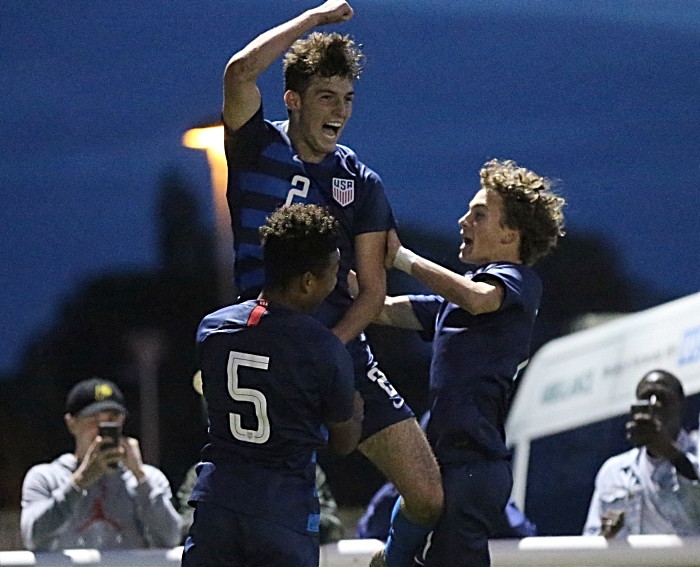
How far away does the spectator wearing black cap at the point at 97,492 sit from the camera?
4.29 m

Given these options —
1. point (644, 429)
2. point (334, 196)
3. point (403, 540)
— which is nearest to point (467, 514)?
point (403, 540)

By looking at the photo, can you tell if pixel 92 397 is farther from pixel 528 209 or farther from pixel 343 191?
pixel 528 209

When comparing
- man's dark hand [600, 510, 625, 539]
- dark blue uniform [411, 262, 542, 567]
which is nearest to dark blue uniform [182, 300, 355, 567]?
dark blue uniform [411, 262, 542, 567]

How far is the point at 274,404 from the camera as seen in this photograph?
3.16 m

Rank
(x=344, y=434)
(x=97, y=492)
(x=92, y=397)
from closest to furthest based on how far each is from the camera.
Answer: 1. (x=344, y=434)
2. (x=92, y=397)
3. (x=97, y=492)

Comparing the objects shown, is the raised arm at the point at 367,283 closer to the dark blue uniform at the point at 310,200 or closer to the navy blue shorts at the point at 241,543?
the dark blue uniform at the point at 310,200

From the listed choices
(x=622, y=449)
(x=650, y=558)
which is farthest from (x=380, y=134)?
(x=650, y=558)

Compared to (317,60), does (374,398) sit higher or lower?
lower

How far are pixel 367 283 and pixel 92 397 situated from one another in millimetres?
1073

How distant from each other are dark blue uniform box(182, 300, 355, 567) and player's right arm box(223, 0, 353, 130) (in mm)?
562

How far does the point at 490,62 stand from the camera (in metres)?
4.54

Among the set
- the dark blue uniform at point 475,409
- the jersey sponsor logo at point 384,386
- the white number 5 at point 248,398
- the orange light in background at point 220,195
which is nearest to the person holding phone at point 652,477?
the dark blue uniform at point 475,409

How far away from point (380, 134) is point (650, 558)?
5.21 ft

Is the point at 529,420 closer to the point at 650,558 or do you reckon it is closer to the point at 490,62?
the point at 650,558
